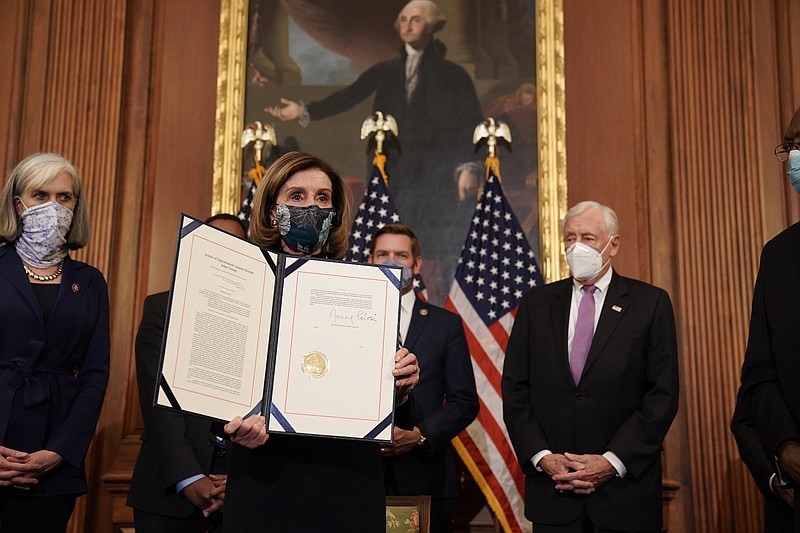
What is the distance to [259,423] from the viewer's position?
84.6 inches

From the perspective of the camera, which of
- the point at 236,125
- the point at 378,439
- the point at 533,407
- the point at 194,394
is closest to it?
the point at 194,394

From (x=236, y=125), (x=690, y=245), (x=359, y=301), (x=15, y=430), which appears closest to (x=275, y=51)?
(x=236, y=125)

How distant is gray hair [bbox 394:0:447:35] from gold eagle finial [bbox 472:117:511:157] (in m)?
0.79

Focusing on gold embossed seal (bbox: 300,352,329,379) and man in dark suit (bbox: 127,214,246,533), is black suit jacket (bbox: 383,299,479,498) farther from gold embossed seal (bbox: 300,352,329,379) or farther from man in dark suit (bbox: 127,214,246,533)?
gold embossed seal (bbox: 300,352,329,379)

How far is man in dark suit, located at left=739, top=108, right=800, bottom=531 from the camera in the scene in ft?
10.7

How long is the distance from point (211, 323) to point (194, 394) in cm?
19

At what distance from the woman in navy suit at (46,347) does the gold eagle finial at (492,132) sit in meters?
2.84

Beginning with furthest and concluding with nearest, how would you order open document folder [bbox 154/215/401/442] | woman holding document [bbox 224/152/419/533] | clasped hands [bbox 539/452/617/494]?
clasped hands [bbox 539/452/617/494]
woman holding document [bbox 224/152/419/533]
open document folder [bbox 154/215/401/442]

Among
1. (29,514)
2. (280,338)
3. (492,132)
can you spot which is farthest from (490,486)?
(280,338)

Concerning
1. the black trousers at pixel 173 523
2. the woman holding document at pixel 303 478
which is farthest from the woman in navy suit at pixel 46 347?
the woman holding document at pixel 303 478

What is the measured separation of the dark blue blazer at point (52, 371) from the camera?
3.48 metres

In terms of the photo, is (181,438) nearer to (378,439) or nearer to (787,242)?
(378,439)

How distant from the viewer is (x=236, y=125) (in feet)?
19.7

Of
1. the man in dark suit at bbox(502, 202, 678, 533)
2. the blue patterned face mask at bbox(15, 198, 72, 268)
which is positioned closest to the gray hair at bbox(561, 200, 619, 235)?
→ the man in dark suit at bbox(502, 202, 678, 533)
